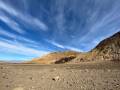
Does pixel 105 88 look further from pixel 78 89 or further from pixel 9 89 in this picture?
pixel 9 89

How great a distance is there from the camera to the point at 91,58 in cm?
Answer: 5978

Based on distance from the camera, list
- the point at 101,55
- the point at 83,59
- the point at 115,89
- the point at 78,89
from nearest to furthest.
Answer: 1. the point at 115,89
2. the point at 78,89
3. the point at 101,55
4. the point at 83,59

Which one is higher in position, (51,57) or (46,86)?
(51,57)

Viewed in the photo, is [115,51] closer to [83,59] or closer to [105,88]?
[83,59]

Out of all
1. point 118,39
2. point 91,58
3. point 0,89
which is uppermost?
point 118,39

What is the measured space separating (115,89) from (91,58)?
52.3 m

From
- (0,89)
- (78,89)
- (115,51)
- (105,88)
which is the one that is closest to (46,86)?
(78,89)

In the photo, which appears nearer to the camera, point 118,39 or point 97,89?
point 97,89

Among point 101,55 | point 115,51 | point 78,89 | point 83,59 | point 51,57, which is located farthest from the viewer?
point 51,57

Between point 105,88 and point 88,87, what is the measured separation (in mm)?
1032

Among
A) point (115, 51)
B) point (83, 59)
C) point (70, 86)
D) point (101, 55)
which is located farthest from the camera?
point (83, 59)

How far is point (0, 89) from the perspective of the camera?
34.7 ft

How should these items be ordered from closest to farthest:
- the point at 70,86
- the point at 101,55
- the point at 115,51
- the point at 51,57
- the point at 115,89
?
the point at 115,89
the point at 70,86
the point at 115,51
the point at 101,55
the point at 51,57

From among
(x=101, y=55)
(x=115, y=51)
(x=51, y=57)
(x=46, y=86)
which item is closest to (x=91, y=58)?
(x=101, y=55)
